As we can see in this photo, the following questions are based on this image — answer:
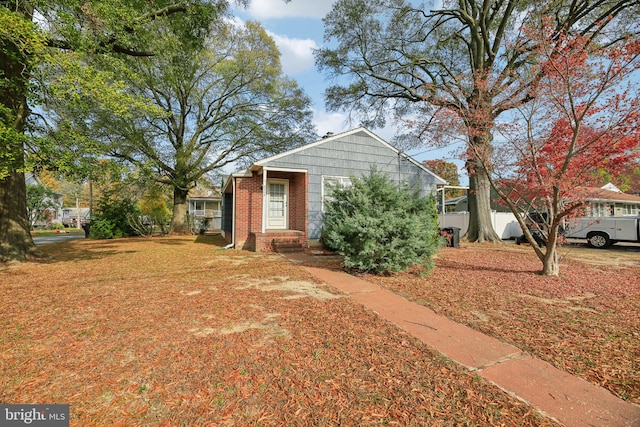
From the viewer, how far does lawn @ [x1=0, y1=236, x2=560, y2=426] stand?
74.2 inches

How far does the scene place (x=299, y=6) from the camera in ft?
34.8

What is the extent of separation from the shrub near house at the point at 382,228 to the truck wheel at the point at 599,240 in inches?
438

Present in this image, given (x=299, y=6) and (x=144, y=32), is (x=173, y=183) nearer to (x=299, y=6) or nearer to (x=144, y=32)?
(x=144, y=32)

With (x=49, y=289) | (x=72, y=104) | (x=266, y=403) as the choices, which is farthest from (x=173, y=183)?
(x=266, y=403)

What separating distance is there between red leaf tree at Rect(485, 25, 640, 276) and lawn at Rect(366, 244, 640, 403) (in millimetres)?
1072

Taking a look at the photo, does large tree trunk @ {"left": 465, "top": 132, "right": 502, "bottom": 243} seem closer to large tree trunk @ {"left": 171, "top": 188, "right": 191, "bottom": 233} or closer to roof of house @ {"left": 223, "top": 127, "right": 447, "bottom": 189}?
roof of house @ {"left": 223, "top": 127, "right": 447, "bottom": 189}

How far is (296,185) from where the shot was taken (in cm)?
1045

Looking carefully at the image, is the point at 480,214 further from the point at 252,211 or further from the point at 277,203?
the point at 252,211

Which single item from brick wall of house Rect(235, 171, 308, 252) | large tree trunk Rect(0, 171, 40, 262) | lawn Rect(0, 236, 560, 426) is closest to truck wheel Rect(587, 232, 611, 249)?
lawn Rect(0, 236, 560, 426)

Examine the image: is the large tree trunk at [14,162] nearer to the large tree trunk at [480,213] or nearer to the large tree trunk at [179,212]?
the large tree trunk at [179,212]

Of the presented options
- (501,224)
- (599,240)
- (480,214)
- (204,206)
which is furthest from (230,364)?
(204,206)

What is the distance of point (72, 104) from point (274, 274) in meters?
5.88
